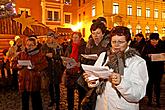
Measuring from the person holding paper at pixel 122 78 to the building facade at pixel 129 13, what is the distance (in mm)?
37508

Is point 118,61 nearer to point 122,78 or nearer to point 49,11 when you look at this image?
point 122,78

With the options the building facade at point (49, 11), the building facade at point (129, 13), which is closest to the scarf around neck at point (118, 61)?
the building facade at point (49, 11)

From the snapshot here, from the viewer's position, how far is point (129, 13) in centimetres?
4447

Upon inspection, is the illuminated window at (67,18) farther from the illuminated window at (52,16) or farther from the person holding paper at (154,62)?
the person holding paper at (154,62)

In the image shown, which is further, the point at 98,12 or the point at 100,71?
the point at 98,12

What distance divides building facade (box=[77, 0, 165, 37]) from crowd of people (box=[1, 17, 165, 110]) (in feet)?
107

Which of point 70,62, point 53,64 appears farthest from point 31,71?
point 53,64

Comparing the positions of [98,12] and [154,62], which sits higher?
[98,12]

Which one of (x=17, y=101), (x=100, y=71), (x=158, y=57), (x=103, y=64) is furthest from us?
(x=17, y=101)

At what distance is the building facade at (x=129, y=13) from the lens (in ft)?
135

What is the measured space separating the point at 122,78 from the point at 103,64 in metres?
0.52

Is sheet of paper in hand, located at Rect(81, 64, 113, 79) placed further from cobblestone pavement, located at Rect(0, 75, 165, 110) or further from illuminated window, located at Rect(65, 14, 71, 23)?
illuminated window, located at Rect(65, 14, 71, 23)

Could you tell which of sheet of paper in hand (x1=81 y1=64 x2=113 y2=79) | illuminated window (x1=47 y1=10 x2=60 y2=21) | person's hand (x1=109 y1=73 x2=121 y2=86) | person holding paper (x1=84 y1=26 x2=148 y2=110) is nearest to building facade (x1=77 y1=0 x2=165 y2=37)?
illuminated window (x1=47 y1=10 x2=60 y2=21)

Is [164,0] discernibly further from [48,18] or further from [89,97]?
[89,97]
